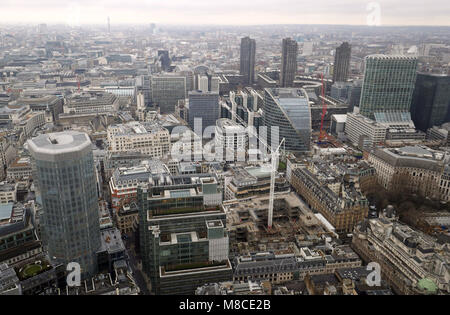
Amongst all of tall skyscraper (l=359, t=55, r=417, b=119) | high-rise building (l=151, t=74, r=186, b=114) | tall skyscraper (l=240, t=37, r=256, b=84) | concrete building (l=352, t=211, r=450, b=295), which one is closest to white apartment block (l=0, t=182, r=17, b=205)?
concrete building (l=352, t=211, r=450, b=295)

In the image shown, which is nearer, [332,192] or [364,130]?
[332,192]

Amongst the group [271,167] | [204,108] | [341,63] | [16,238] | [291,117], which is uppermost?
[341,63]

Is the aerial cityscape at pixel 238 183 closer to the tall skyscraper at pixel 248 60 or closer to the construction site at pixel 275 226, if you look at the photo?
the construction site at pixel 275 226

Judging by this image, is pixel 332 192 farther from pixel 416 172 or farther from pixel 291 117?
pixel 291 117

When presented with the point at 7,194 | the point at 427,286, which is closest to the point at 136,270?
the point at 7,194

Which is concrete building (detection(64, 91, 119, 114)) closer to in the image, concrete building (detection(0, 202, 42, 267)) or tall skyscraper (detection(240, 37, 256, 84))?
tall skyscraper (detection(240, 37, 256, 84))
